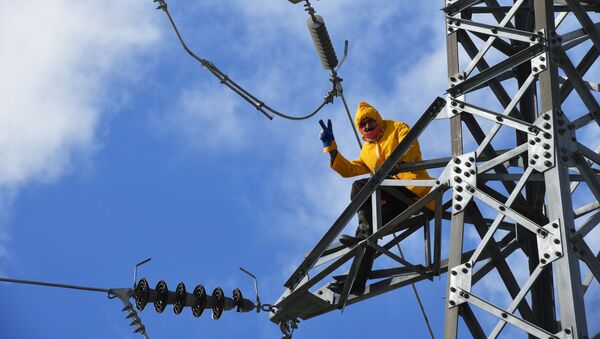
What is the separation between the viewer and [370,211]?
10992 millimetres

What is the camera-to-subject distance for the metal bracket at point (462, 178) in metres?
9.20

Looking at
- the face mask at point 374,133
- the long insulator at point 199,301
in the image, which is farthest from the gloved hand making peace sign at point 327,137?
the long insulator at point 199,301

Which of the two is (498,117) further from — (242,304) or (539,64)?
(242,304)

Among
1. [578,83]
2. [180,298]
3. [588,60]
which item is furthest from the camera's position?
[180,298]

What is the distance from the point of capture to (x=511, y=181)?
10.3 metres

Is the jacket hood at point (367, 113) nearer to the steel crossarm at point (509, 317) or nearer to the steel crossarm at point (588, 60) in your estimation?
the steel crossarm at point (588, 60)

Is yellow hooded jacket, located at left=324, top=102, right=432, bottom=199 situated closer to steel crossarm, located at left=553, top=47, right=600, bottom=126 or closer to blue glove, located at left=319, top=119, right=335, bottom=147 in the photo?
blue glove, located at left=319, top=119, right=335, bottom=147

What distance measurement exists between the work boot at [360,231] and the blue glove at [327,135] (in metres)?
1.10

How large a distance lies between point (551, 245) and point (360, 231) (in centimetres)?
276

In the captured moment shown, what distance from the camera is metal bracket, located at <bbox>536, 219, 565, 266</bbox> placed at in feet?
27.4

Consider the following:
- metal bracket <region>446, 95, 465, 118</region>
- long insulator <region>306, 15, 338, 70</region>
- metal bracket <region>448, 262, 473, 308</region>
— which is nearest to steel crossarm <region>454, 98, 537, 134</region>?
metal bracket <region>446, 95, 465, 118</region>

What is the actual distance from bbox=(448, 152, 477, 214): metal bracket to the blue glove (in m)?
2.59

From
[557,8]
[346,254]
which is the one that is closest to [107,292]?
[346,254]

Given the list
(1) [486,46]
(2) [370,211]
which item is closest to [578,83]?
(1) [486,46]
